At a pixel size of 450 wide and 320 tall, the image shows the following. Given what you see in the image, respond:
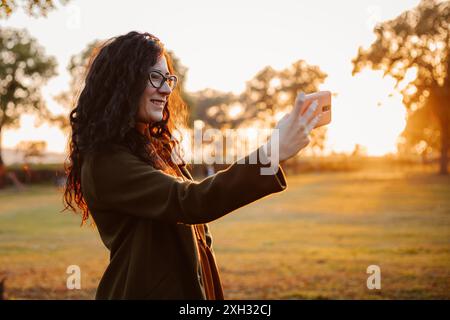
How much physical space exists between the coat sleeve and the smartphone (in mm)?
218

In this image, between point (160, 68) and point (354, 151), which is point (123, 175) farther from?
point (354, 151)

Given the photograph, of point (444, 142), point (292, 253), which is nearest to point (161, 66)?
point (292, 253)

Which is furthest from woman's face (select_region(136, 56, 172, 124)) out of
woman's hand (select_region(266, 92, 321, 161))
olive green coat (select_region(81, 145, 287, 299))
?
woman's hand (select_region(266, 92, 321, 161))

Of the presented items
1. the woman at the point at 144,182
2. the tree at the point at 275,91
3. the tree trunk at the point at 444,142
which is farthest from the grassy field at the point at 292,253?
the tree at the point at 275,91

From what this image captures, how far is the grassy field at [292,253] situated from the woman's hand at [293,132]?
24.1 ft

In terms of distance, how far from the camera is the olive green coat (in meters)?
1.89

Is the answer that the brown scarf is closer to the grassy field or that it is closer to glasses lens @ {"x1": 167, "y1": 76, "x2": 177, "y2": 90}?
glasses lens @ {"x1": 167, "y1": 76, "x2": 177, "y2": 90}

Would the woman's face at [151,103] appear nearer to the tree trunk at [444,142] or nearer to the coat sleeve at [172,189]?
the coat sleeve at [172,189]

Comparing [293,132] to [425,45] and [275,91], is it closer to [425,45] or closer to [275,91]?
[425,45]

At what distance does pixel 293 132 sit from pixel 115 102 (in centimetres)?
75

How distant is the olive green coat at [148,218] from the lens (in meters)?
1.89

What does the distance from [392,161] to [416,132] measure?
2367 cm

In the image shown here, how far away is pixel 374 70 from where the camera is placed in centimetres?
3447

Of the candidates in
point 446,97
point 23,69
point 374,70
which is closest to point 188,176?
point 374,70
